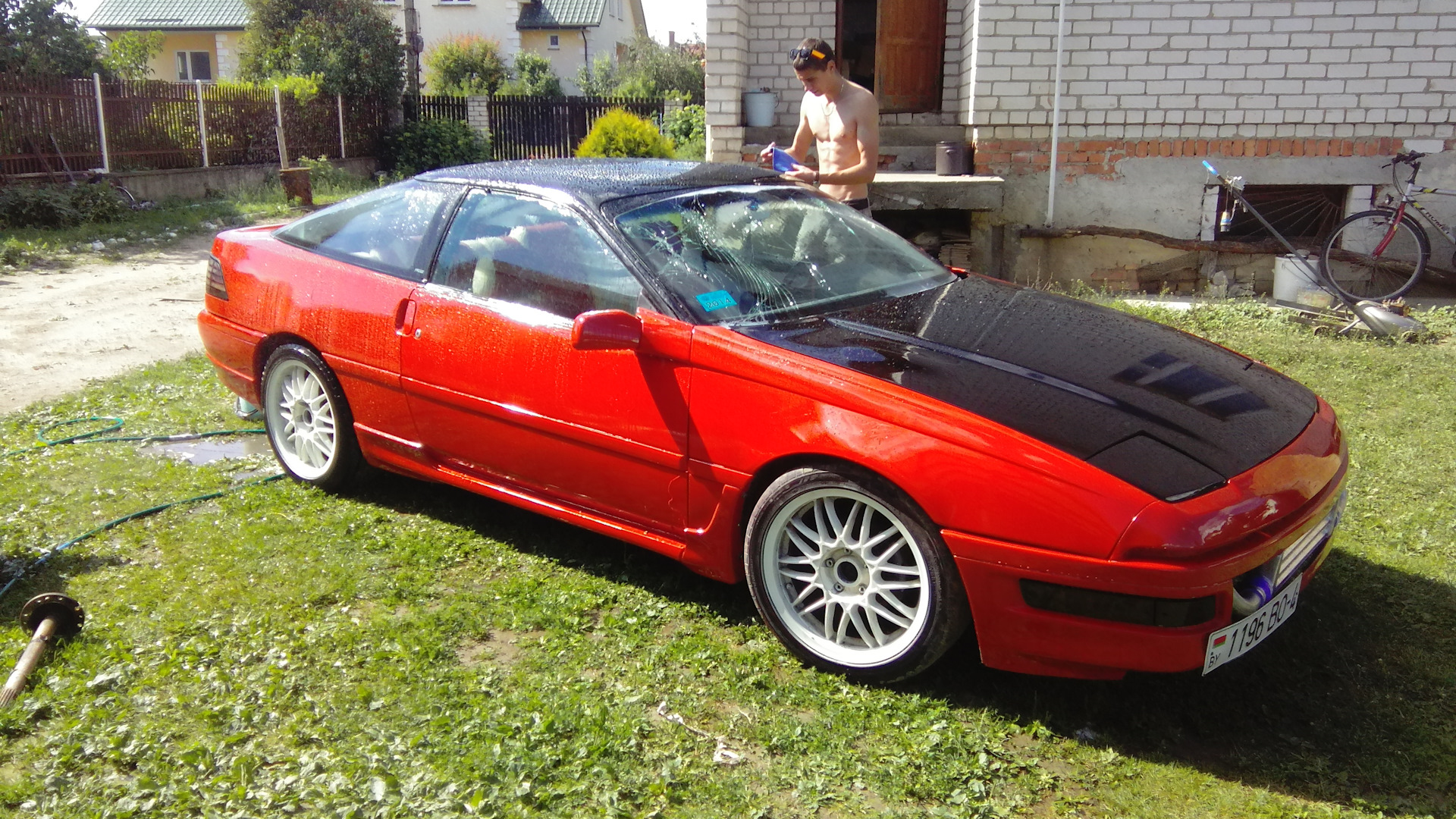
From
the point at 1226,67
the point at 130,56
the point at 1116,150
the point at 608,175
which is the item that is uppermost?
the point at 130,56

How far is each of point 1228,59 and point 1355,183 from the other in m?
1.60

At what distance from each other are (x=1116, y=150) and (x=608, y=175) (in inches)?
271

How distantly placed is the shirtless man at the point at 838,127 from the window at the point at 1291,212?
17.3 ft

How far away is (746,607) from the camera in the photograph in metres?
3.72

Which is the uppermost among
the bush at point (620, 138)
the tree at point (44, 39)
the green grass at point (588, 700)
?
the tree at point (44, 39)

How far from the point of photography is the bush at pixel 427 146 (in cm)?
2342

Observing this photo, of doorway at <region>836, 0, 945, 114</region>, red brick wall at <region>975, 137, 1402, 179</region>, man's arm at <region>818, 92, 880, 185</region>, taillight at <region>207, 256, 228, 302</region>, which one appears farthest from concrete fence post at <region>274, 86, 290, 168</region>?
man's arm at <region>818, 92, 880, 185</region>

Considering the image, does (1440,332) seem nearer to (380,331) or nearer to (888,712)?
(888,712)

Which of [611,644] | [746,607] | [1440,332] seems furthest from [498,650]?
[1440,332]

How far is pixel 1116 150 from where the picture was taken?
9.71 m

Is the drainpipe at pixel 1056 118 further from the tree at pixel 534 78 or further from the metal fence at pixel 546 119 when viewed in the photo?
the tree at pixel 534 78

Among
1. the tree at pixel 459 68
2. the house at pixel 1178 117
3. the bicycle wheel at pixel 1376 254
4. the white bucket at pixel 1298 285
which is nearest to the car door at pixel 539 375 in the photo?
the house at pixel 1178 117

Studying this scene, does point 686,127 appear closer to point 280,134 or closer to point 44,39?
point 280,134

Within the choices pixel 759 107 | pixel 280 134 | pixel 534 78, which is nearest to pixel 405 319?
→ pixel 759 107
